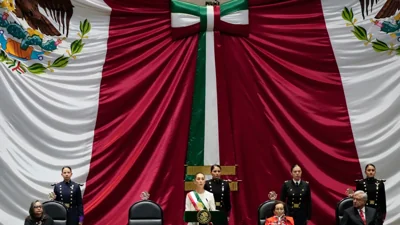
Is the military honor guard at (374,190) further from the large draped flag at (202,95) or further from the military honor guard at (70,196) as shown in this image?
the military honor guard at (70,196)

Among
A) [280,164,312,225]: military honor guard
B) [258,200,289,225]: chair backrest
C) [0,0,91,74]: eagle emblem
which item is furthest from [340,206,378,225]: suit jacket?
[0,0,91,74]: eagle emblem

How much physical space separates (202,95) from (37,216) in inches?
113

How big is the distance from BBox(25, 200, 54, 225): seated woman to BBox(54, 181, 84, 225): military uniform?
1.05 metres

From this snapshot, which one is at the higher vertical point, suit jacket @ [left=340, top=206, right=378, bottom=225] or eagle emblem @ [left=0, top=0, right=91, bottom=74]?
eagle emblem @ [left=0, top=0, right=91, bottom=74]

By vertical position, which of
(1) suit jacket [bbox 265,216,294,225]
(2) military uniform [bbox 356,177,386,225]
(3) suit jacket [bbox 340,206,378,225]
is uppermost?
(3) suit jacket [bbox 340,206,378,225]

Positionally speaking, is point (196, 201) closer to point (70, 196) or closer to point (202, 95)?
point (70, 196)

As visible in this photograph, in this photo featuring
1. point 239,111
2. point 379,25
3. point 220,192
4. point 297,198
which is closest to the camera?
point 297,198

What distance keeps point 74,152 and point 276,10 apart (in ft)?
9.84

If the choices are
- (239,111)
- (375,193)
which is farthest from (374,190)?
(239,111)

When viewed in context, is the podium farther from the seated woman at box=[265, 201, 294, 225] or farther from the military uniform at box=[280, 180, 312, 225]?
the military uniform at box=[280, 180, 312, 225]

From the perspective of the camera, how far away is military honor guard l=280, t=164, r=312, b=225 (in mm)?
7325

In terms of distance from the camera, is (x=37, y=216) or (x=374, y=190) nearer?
(x=37, y=216)

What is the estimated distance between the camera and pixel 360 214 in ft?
19.5

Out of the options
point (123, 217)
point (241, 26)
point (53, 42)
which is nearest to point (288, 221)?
point (123, 217)
